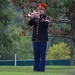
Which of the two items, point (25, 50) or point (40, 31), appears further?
point (25, 50)

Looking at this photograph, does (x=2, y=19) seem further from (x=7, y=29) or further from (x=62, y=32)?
(x=62, y=32)

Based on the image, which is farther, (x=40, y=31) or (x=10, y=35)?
(x=10, y=35)

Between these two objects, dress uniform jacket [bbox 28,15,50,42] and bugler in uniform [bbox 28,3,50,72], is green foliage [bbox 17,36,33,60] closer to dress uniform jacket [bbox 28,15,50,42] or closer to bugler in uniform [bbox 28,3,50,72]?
bugler in uniform [bbox 28,3,50,72]

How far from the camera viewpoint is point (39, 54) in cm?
1150

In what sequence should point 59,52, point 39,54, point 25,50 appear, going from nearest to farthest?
point 39,54 → point 59,52 → point 25,50

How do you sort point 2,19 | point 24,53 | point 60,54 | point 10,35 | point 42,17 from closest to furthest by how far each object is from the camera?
point 42,17 < point 2,19 < point 10,35 < point 60,54 < point 24,53

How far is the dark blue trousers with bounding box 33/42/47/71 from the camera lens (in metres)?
11.3

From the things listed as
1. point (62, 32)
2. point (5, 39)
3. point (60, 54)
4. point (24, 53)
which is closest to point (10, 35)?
point (5, 39)

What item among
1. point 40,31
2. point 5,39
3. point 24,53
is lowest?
point 24,53

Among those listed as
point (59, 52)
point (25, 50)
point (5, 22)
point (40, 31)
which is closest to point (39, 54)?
point (40, 31)

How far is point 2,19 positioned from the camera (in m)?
43.0

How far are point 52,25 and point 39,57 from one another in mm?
17290

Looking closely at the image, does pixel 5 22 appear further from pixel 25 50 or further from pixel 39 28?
pixel 25 50

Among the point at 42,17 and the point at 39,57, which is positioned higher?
the point at 42,17
